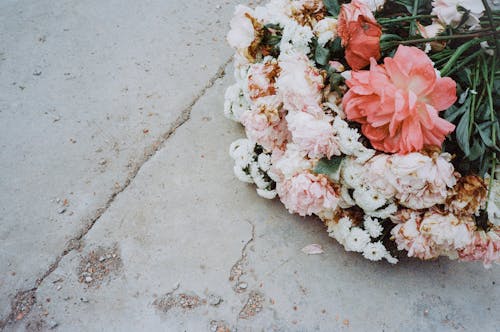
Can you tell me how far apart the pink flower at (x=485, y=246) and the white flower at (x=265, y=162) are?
70 centimetres

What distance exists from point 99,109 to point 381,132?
4.35 ft

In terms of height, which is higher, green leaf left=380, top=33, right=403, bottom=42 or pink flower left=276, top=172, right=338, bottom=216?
green leaf left=380, top=33, right=403, bottom=42

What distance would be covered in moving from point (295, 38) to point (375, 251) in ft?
2.47

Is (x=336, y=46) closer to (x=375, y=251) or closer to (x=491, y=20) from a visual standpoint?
(x=491, y=20)

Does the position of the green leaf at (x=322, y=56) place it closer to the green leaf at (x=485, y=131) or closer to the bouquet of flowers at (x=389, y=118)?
the bouquet of flowers at (x=389, y=118)

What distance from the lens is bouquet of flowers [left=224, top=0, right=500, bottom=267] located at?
3.99 ft

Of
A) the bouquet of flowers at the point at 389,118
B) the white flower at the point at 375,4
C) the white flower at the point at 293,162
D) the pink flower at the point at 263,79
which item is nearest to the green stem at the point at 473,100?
the bouquet of flowers at the point at 389,118

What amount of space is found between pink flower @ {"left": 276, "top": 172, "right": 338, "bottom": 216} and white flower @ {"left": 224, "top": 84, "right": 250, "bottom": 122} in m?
0.50

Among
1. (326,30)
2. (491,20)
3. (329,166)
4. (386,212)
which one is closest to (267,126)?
(329,166)

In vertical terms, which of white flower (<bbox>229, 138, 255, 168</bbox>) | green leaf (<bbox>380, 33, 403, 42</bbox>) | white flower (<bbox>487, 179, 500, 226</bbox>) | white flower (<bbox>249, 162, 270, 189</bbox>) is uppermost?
green leaf (<bbox>380, 33, 403, 42</bbox>)

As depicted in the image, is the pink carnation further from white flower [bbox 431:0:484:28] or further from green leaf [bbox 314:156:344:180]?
white flower [bbox 431:0:484:28]

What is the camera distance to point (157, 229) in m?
1.68

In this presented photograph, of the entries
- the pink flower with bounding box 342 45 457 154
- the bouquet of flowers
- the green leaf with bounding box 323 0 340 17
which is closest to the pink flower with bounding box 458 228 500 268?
the bouquet of flowers

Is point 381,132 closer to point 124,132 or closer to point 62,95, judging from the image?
point 124,132
